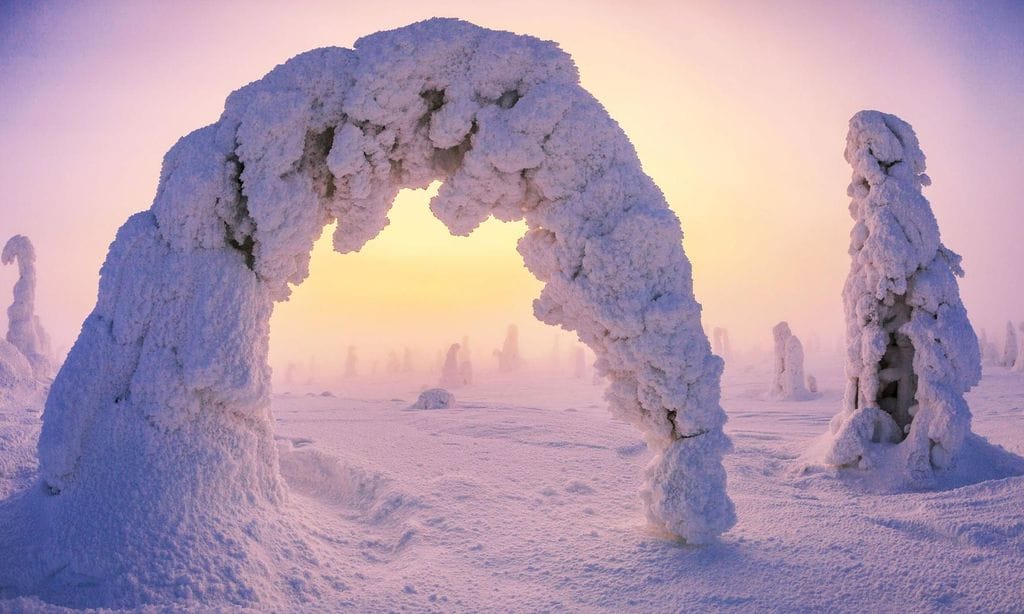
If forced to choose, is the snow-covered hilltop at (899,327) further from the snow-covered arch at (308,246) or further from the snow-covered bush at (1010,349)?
the snow-covered bush at (1010,349)

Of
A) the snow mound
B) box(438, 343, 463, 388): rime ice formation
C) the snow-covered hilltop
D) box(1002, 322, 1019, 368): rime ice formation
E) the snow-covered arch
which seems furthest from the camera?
box(438, 343, 463, 388): rime ice formation

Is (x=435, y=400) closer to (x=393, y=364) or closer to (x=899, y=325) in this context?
(x=899, y=325)

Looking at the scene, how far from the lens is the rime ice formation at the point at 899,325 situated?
7.56m

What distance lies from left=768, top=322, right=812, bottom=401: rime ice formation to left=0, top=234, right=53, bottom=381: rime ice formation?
2810 cm

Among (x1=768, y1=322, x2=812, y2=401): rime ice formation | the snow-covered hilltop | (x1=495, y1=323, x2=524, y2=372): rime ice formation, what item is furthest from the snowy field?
(x1=495, y1=323, x2=524, y2=372): rime ice formation

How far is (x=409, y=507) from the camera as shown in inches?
243

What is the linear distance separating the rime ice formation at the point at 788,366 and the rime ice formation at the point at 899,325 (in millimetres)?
12503

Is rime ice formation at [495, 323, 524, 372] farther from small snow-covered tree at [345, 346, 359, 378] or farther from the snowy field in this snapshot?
the snowy field

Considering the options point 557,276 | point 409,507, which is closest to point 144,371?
point 409,507

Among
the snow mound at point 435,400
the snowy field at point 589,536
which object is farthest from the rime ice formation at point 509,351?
the snowy field at point 589,536

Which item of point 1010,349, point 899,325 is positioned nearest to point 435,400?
point 899,325

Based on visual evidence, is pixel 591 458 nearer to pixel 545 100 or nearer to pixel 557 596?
pixel 557 596

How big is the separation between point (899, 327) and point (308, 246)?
896 centimetres

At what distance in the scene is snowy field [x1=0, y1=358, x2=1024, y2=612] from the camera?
404 centimetres
